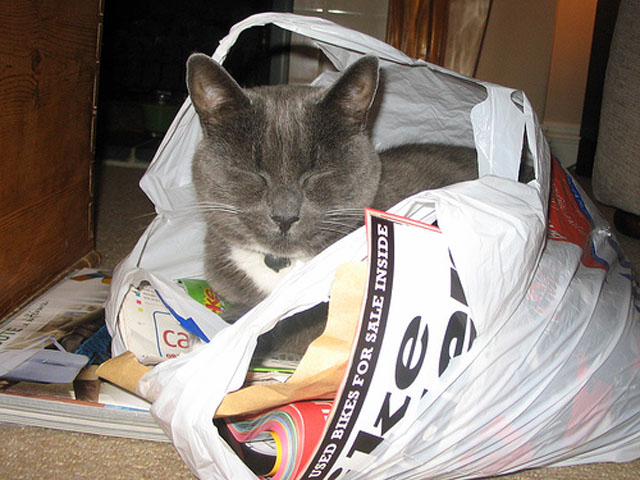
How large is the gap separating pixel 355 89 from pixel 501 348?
455 mm

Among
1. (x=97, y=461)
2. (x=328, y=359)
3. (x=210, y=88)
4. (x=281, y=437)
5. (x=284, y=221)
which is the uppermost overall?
(x=210, y=88)

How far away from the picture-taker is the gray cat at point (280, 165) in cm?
88

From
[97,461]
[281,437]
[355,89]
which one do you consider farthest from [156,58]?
[281,437]

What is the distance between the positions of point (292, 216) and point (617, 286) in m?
0.54

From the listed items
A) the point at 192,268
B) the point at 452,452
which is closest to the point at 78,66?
the point at 192,268

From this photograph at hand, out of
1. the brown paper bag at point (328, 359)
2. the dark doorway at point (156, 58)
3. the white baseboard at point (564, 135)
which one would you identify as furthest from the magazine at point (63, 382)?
the white baseboard at point (564, 135)

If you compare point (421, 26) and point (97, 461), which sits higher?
point (421, 26)

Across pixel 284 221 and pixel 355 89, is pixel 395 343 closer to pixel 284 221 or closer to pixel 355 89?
pixel 284 221

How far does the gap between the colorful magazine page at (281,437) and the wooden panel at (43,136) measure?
65 centimetres

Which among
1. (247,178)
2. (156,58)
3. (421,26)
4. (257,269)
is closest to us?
(247,178)

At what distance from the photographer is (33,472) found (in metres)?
0.76

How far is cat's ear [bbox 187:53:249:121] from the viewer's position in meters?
0.85

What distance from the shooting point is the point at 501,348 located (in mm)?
714

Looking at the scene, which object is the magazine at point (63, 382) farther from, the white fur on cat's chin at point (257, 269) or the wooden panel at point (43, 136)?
the white fur on cat's chin at point (257, 269)
